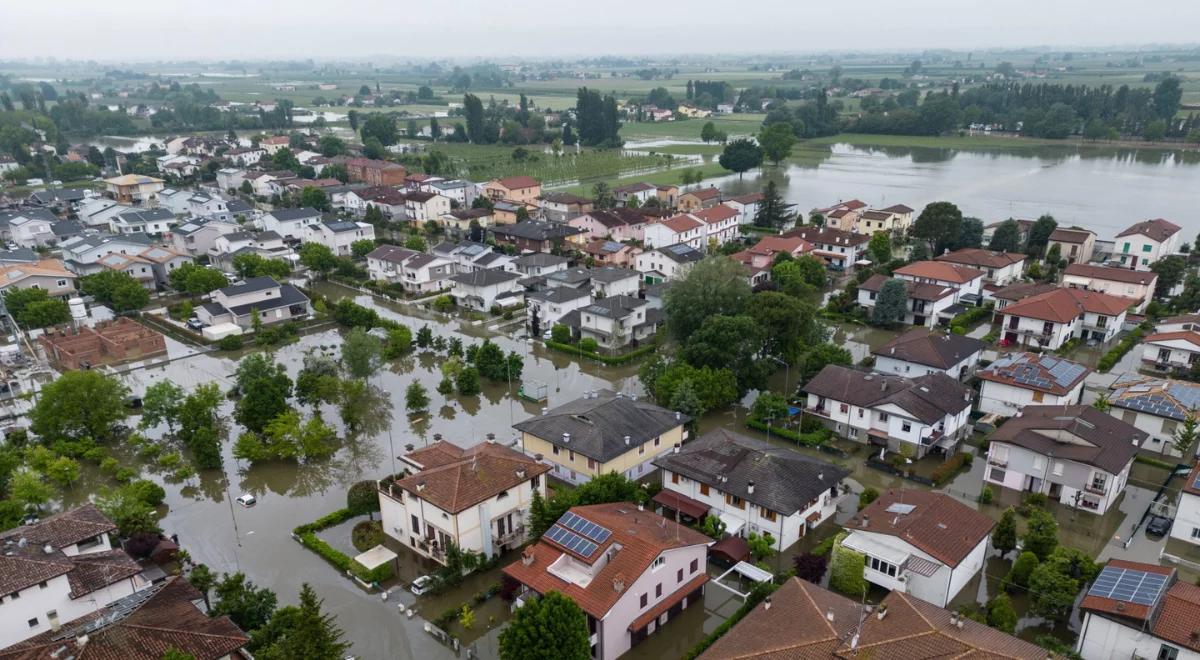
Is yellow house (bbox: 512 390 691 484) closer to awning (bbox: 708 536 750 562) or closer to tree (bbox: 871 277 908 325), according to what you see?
awning (bbox: 708 536 750 562)

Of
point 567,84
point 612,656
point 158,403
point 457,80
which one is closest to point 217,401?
point 158,403

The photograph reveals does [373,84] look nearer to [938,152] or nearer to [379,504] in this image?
[938,152]

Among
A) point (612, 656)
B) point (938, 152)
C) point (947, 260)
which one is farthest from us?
point (938, 152)

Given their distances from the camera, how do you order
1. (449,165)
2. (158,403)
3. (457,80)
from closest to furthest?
(158,403)
(449,165)
(457,80)

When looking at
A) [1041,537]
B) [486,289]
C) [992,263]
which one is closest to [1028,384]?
[1041,537]

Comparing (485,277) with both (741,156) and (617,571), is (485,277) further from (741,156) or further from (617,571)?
(741,156)
